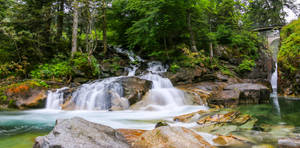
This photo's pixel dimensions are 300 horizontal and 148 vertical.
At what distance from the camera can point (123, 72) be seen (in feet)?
39.6

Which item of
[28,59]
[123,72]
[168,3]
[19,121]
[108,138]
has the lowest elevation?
[19,121]

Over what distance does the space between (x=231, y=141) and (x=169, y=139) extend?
136cm

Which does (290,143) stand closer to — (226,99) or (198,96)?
(226,99)

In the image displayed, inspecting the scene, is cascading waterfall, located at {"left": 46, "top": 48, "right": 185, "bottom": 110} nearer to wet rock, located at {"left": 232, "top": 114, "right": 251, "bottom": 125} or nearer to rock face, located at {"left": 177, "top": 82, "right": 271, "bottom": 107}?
rock face, located at {"left": 177, "top": 82, "right": 271, "bottom": 107}

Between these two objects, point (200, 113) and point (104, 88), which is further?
point (104, 88)

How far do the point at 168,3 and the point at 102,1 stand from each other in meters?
4.19

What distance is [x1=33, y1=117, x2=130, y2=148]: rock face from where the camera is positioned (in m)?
2.43

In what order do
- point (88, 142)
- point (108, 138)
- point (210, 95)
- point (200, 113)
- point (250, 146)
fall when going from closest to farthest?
point (88, 142) → point (108, 138) → point (250, 146) → point (200, 113) → point (210, 95)

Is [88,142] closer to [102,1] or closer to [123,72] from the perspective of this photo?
[123,72]

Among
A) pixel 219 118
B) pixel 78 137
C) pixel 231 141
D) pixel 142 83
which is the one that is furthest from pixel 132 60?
pixel 78 137

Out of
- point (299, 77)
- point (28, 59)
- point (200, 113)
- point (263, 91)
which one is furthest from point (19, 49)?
point (299, 77)

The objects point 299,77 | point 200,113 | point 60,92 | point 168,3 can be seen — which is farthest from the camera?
point 168,3

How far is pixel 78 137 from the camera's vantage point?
2570 mm

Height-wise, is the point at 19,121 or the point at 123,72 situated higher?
the point at 123,72
